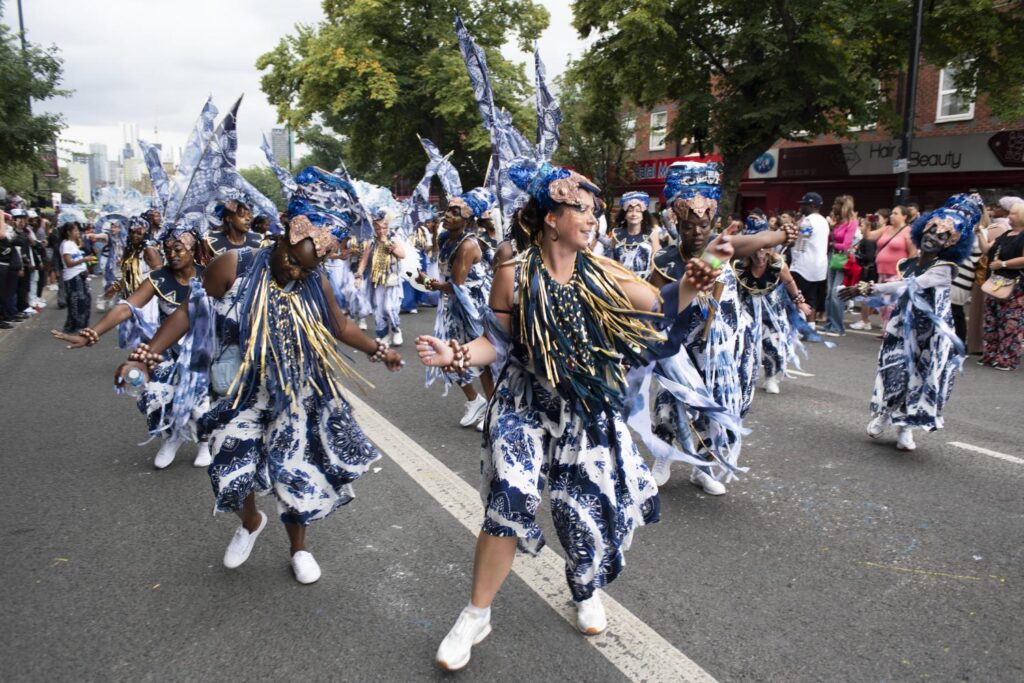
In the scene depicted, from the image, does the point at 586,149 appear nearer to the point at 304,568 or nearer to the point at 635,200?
the point at 635,200

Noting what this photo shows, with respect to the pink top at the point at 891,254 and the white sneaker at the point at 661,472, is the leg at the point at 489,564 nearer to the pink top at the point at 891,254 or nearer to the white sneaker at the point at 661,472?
the white sneaker at the point at 661,472

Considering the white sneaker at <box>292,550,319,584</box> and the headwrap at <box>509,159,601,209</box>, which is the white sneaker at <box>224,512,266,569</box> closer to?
the white sneaker at <box>292,550,319,584</box>

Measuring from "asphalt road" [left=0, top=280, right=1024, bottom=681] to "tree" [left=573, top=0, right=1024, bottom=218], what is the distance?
13823mm

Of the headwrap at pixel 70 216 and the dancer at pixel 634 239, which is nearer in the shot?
the dancer at pixel 634 239

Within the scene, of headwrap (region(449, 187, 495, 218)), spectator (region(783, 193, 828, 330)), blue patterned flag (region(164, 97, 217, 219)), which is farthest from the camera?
spectator (region(783, 193, 828, 330))

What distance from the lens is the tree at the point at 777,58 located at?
53.8 feet

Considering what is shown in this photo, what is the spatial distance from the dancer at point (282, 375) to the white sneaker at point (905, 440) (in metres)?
3.89

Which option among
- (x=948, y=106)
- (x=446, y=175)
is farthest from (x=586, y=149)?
(x=446, y=175)

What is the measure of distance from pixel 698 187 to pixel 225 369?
2.54m

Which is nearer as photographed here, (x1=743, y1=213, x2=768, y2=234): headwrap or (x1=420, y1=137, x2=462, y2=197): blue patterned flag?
(x1=743, y1=213, x2=768, y2=234): headwrap

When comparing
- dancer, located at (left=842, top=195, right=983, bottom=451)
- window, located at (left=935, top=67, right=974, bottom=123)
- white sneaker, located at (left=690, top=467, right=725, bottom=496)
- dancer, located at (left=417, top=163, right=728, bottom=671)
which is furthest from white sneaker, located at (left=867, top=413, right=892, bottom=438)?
window, located at (left=935, top=67, right=974, bottom=123)

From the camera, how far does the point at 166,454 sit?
5266mm

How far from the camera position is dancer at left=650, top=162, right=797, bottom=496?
13.6 feet

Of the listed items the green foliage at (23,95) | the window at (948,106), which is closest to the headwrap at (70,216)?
the green foliage at (23,95)
